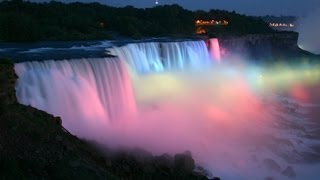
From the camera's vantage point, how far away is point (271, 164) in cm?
1622

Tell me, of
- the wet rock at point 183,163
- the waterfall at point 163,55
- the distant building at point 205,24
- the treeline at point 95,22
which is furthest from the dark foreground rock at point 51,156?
the distant building at point 205,24

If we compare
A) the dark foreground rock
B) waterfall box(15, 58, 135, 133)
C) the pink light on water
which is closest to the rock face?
the pink light on water

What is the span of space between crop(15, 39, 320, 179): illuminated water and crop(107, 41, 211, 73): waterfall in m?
0.08

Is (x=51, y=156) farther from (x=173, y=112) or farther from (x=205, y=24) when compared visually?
(x=205, y=24)

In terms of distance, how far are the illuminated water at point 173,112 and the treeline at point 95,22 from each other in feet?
32.8

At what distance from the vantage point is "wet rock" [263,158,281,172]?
16.0m

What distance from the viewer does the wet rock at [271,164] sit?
1603 centimetres

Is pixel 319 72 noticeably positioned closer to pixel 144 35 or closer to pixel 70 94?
pixel 144 35

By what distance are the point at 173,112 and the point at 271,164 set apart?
23.8 ft

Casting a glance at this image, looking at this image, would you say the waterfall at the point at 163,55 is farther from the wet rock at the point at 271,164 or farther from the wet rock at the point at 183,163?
the wet rock at the point at 183,163

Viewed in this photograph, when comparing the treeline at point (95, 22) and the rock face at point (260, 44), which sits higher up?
the treeline at point (95, 22)

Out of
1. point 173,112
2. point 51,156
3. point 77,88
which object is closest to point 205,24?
point 173,112

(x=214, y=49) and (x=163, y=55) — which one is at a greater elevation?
(x=163, y=55)

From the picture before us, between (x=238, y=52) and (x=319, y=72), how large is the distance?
7.72 meters
